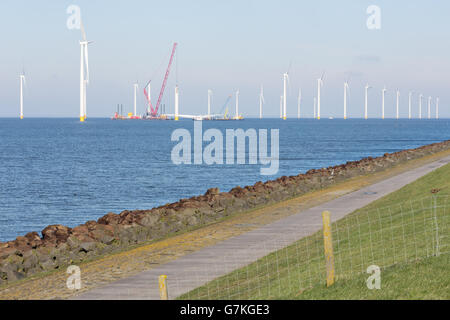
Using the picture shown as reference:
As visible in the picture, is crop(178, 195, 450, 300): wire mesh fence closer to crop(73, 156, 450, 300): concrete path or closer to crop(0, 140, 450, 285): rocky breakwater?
crop(73, 156, 450, 300): concrete path

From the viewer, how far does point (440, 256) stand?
37.8 feet

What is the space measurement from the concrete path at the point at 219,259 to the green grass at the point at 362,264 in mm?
456

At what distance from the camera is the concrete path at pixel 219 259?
12.4 metres

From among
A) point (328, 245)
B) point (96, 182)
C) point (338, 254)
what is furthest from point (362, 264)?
point (96, 182)

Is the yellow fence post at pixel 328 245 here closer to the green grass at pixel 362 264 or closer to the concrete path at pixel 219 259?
the green grass at pixel 362 264

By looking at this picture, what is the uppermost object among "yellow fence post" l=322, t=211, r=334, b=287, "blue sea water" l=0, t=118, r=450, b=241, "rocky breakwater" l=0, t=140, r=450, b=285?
"yellow fence post" l=322, t=211, r=334, b=287

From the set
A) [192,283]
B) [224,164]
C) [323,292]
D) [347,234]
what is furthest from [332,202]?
[224,164]

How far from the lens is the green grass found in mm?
10000

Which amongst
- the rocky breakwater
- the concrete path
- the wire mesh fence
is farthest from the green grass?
the rocky breakwater

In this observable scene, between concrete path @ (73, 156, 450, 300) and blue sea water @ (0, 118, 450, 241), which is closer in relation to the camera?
concrete path @ (73, 156, 450, 300)

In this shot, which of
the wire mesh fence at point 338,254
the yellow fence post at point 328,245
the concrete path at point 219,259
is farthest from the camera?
the concrete path at point 219,259

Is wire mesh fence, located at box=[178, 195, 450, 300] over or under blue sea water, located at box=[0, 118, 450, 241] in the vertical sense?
over

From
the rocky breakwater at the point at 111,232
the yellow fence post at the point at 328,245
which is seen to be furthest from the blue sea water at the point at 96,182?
the yellow fence post at the point at 328,245
